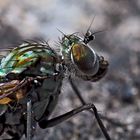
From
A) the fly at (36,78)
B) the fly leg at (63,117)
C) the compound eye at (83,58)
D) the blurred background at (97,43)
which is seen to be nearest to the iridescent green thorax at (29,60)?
the fly at (36,78)

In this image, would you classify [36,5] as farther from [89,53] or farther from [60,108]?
[89,53]

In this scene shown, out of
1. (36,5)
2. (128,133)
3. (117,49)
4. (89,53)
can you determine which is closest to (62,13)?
(36,5)

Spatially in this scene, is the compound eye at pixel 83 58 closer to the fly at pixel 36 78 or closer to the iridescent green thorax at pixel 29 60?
the fly at pixel 36 78

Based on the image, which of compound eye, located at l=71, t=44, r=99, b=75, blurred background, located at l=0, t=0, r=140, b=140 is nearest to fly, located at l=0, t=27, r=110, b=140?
compound eye, located at l=71, t=44, r=99, b=75

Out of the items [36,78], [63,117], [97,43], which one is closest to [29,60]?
[36,78]

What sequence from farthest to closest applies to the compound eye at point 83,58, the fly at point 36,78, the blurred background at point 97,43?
1. the blurred background at point 97,43
2. the compound eye at point 83,58
3. the fly at point 36,78

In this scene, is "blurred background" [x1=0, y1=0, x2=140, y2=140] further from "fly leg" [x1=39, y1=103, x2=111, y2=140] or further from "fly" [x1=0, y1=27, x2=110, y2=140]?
"fly leg" [x1=39, y1=103, x2=111, y2=140]
